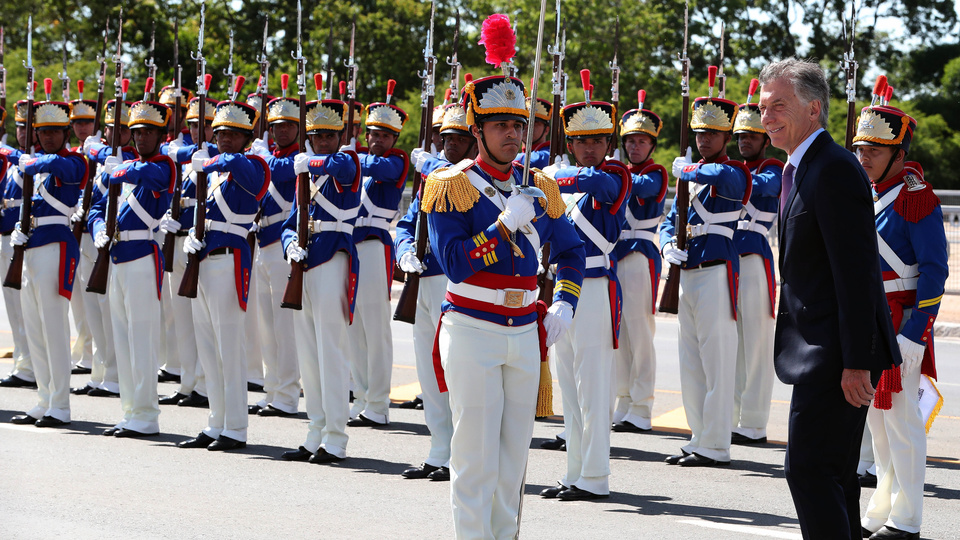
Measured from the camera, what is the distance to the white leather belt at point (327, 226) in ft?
28.1

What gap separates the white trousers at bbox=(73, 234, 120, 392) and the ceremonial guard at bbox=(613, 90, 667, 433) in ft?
14.7

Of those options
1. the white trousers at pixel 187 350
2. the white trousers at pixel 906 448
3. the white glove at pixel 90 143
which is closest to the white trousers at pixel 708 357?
the white trousers at pixel 906 448

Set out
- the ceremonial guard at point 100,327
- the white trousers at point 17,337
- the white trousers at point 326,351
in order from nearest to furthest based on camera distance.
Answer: the white trousers at point 326,351, the ceremonial guard at point 100,327, the white trousers at point 17,337

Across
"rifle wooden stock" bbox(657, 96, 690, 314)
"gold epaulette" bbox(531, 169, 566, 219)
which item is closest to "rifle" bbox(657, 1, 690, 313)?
"rifle wooden stock" bbox(657, 96, 690, 314)

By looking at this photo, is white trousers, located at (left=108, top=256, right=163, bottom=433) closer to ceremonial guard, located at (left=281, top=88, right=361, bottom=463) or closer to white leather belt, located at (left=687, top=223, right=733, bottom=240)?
ceremonial guard, located at (left=281, top=88, right=361, bottom=463)

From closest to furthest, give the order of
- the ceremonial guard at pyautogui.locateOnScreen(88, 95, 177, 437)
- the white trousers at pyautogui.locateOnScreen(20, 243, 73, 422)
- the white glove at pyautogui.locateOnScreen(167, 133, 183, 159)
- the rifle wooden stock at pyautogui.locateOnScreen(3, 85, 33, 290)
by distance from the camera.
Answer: the ceremonial guard at pyautogui.locateOnScreen(88, 95, 177, 437), the white glove at pyautogui.locateOnScreen(167, 133, 183, 159), the white trousers at pyautogui.locateOnScreen(20, 243, 73, 422), the rifle wooden stock at pyautogui.locateOnScreen(3, 85, 33, 290)

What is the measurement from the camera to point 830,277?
452cm

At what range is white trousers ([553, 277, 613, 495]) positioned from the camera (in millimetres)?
7160

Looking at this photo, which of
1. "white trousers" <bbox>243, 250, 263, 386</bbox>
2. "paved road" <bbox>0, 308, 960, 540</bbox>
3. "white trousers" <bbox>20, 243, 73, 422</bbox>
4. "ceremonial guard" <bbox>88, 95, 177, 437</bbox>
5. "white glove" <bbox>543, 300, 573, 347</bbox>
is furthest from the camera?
"white trousers" <bbox>243, 250, 263, 386</bbox>

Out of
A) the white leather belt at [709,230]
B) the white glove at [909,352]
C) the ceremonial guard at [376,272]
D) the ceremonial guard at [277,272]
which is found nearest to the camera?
the white glove at [909,352]

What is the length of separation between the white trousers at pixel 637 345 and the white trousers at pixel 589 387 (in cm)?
200

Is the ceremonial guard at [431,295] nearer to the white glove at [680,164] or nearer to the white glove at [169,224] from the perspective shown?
the white glove at [680,164]

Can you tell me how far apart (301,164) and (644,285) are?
291cm

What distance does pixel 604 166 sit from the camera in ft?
25.2
